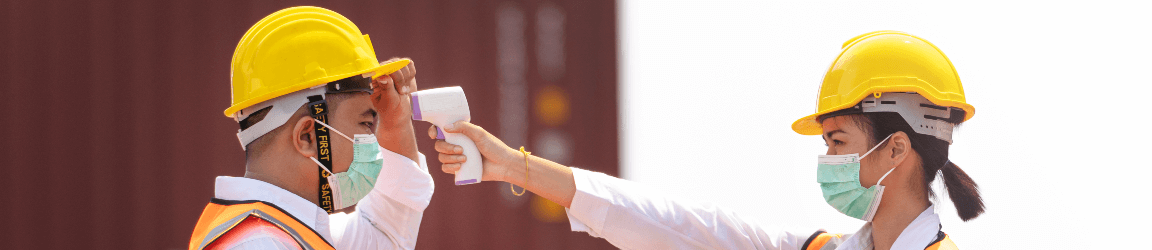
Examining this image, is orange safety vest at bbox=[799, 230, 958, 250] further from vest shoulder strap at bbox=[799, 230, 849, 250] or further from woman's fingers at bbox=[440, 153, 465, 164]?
woman's fingers at bbox=[440, 153, 465, 164]

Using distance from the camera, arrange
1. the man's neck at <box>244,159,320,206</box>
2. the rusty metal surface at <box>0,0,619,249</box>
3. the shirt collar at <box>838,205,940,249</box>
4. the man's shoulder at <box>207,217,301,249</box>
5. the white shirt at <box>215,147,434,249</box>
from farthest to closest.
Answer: the rusty metal surface at <box>0,0,619,249</box> < the white shirt at <box>215,147,434,249</box> < the shirt collar at <box>838,205,940,249</box> < the man's neck at <box>244,159,320,206</box> < the man's shoulder at <box>207,217,301,249</box>

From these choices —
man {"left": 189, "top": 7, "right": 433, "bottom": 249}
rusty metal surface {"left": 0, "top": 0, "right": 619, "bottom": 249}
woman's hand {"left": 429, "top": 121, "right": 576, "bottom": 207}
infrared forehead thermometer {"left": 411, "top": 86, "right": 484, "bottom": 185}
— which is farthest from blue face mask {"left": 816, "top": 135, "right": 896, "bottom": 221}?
rusty metal surface {"left": 0, "top": 0, "right": 619, "bottom": 249}

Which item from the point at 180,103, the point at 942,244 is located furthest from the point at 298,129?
the point at 180,103

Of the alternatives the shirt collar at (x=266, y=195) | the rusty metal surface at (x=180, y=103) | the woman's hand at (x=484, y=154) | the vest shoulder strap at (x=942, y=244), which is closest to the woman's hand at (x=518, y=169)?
the woman's hand at (x=484, y=154)

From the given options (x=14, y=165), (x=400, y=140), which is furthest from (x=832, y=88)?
(x=14, y=165)

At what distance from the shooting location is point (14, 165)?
533 centimetres

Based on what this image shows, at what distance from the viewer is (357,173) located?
238 cm

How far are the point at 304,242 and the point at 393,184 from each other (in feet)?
2.95

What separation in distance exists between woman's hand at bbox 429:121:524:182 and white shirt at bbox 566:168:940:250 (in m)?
0.29

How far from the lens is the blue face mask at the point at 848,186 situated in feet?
8.04

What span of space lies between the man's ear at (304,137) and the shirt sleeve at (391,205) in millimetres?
674

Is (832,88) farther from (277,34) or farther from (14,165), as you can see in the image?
(14,165)

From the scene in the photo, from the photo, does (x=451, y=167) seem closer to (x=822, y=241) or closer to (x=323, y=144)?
(x=323, y=144)

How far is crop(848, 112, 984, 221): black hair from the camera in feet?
7.77
